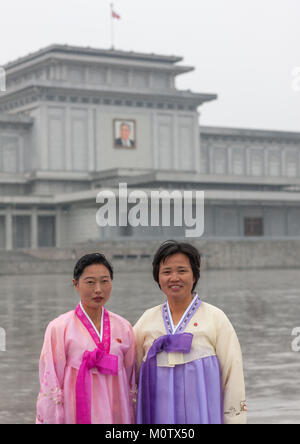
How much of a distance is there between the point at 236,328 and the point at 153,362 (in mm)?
10506

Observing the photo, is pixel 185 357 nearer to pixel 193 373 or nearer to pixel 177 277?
pixel 193 373

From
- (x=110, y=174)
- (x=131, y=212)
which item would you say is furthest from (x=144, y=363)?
(x=110, y=174)

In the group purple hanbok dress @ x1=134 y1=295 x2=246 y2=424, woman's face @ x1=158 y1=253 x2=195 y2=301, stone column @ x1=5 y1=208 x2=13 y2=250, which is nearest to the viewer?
purple hanbok dress @ x1=134 y1=295 x2=246 y2=424

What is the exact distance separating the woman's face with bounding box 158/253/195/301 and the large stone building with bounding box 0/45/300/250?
168ft

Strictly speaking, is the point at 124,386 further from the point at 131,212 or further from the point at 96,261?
the point at 131,212

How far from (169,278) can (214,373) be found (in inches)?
24.4

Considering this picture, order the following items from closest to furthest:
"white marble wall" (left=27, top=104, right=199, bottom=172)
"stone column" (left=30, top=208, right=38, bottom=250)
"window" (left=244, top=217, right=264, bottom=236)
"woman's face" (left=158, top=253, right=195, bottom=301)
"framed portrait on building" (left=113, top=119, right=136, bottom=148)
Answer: "woman's face" (left=158, top=253, right=195, bottom=301) → "stone column" (left=30, top=208, right=38, bottom=250) → "window" (left=244, top=217, right=264, bottom=236) → "white marble wall" (left=27, top=104, right=199, bottom=172) → "framed portrait on building" (left=113, top=119, right=136, bottom=148)

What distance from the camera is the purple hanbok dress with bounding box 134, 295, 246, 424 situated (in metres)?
5.17

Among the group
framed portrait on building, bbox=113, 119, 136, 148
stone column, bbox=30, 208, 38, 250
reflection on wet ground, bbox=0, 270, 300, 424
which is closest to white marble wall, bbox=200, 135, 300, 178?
framed portrait on building, bbox=113, 119, 136, 148

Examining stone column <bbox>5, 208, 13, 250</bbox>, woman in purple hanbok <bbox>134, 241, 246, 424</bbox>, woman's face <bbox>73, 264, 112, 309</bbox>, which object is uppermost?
stone column <bbox>5, 208, 13, 250</bbox>

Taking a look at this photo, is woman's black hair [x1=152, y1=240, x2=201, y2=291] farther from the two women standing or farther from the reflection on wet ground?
the reflection on wet ground

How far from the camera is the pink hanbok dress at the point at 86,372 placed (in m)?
5.23

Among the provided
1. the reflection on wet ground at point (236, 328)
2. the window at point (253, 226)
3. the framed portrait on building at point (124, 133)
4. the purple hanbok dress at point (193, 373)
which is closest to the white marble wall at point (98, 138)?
the framed portrait on building at point (124, 133)

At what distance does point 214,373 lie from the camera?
521cm
